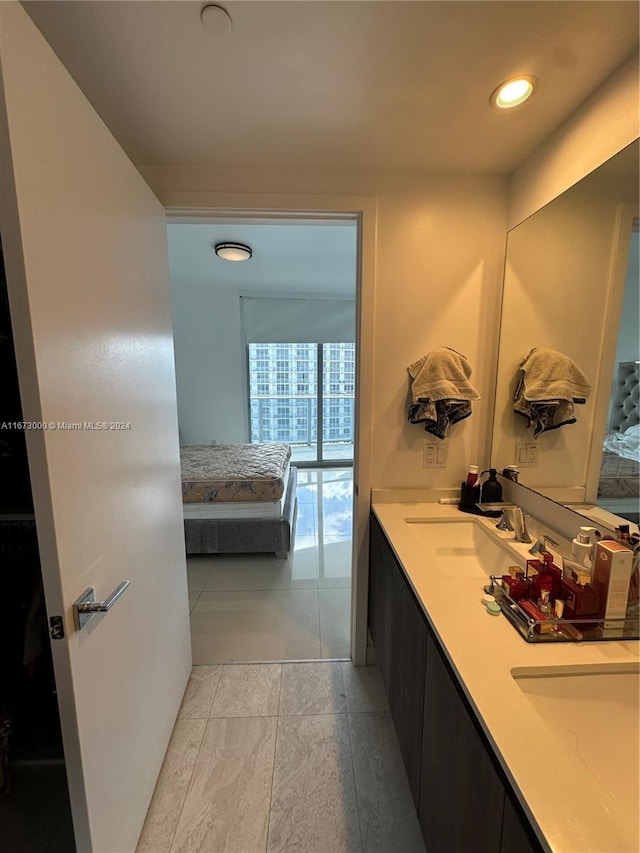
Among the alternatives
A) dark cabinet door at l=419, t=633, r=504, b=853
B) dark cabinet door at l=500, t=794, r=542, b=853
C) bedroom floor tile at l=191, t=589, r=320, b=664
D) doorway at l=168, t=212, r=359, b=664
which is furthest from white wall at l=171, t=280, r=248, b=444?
dark cabinet door at l=500, t=794, r=542, b=853

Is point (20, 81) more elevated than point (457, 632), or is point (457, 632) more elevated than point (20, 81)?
point (20, 81)

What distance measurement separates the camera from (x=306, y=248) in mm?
3168

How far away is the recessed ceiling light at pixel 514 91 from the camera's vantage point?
3.41 ft

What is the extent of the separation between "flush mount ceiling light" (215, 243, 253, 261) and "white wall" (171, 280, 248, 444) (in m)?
1.94

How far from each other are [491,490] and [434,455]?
0.97ft

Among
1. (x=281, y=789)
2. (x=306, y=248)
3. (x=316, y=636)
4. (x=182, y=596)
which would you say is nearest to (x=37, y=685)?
(x=182, y=596)

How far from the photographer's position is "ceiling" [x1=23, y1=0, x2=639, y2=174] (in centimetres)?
87

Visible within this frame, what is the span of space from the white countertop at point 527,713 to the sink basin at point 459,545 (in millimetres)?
299

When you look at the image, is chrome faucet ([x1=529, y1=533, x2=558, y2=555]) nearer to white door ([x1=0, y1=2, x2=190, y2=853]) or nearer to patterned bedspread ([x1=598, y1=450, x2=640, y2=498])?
patterned bedspread ([x1=598, y1=450, x2=640, y2=498])

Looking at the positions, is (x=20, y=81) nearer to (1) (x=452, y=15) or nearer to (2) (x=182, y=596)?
(1) (x=452, y=15)

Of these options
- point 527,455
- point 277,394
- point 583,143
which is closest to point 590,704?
point 527,455

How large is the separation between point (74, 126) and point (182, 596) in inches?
69.0

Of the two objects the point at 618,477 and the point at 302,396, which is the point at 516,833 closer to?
the point at 618,477

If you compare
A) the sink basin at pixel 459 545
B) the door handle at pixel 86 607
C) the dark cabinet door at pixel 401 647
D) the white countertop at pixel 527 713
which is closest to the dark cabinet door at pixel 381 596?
the dark cabinet door at pixel 401 647
